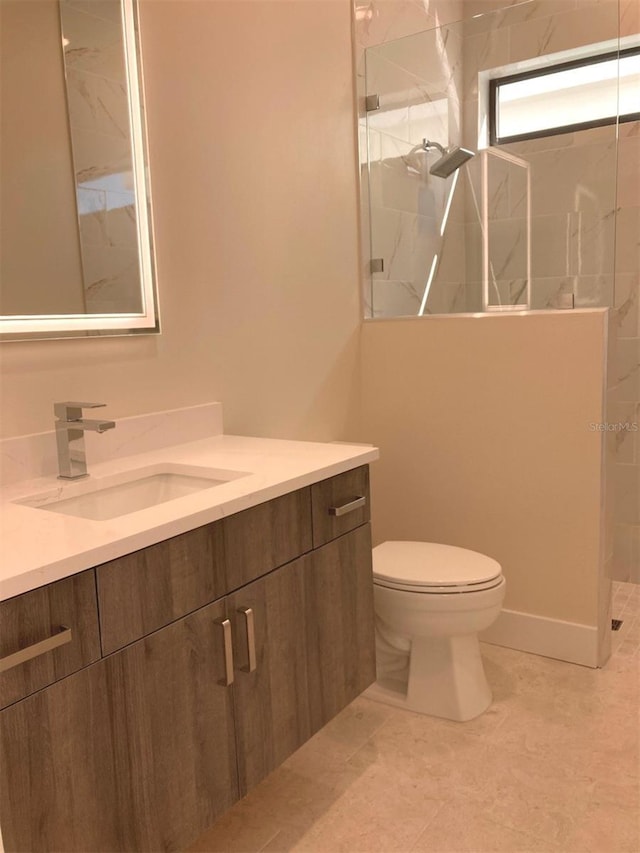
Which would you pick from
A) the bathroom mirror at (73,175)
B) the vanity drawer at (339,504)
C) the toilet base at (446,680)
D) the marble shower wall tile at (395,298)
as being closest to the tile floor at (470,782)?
the toilet base at (446,680)

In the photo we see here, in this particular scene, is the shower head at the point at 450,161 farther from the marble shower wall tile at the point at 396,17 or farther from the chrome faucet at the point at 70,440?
the chrome faucet at the point at 70,440

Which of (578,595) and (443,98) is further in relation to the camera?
(443,98)

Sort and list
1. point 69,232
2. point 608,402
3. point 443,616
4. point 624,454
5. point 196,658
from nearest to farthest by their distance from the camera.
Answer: point 196,658, point 69,232, point 443,616, point 608,402, point 624,454

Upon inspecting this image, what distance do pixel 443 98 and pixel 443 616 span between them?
6.15 feet

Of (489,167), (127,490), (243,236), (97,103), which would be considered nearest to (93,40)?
(97,103)

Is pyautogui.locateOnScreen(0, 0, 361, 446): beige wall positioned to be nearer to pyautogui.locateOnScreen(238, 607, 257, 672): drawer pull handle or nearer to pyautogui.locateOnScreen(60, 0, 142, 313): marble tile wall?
pyautogui.locateOnScreen(60, 0, 142, 313): marble tile wall

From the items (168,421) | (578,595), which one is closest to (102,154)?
(168,421)

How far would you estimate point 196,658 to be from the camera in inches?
53.1

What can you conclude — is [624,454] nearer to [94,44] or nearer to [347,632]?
[347,632]

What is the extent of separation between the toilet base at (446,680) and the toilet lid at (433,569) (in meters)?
0.20

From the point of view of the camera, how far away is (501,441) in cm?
258

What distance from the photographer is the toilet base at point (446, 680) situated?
85.7 inches

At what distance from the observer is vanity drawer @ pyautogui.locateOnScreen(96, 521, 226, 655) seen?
1.18 meters

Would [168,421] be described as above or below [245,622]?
above
